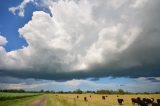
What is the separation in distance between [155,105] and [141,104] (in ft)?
21.9

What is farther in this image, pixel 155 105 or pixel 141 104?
pixel 141 104

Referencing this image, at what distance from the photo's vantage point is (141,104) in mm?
50781

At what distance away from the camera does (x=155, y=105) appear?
145ft
